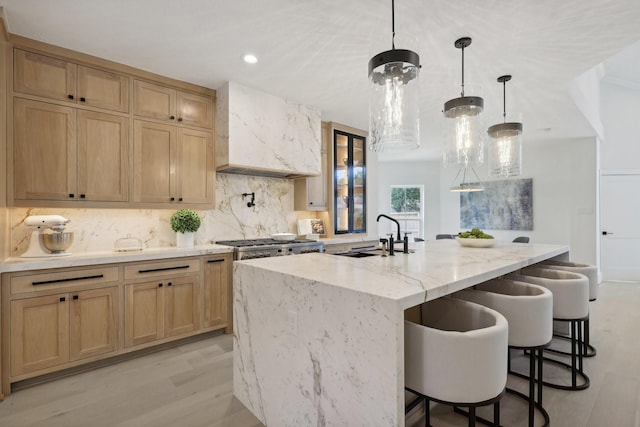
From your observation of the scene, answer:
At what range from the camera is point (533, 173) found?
22.0 ft

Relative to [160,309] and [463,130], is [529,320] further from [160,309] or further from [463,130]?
[160,309]

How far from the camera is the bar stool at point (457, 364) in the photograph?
129cm

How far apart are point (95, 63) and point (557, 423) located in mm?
4409

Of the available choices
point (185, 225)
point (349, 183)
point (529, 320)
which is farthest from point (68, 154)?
point (529, 320)

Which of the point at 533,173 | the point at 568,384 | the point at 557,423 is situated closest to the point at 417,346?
the point at 557,423

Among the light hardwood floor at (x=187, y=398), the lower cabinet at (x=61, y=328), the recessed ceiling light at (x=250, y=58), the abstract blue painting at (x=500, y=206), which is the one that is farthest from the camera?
the abstract blue painting at (x=500, y=206)

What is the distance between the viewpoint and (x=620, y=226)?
20.1ft

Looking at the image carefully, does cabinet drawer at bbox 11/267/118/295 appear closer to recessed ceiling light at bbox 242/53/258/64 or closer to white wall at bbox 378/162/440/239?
recessed ceiling light at bbox 242/53/258/64

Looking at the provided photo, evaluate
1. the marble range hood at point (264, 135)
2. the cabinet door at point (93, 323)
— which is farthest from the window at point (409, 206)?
the cabinet door at point (93, 323)

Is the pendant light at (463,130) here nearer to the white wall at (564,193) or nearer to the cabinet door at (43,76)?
the cabinet door at (43,76)

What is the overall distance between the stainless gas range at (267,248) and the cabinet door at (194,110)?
1.38 meters

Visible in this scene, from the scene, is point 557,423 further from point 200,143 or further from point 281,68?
point 200,143

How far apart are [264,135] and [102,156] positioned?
1634 mm

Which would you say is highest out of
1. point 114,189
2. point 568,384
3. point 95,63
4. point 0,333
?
point 95,63
